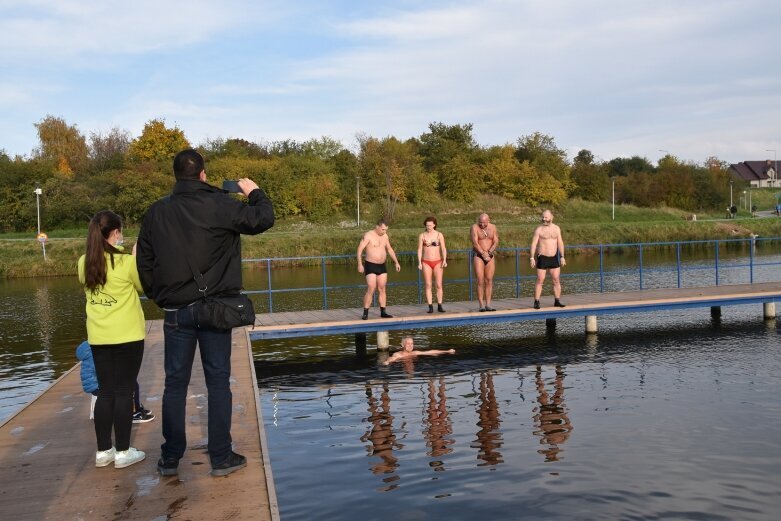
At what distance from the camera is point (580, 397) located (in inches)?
376

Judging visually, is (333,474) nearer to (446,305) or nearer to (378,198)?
(446,305)

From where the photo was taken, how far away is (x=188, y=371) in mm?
4734

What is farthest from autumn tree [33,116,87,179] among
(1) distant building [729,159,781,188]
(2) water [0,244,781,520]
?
(1) distant building [729,159,781,188]

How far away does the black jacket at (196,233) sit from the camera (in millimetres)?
4473

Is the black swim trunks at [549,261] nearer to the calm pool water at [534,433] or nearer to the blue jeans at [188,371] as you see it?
the calm pool water at [534,433]

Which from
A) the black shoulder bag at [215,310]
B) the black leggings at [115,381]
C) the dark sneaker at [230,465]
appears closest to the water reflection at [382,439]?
the dark sneaker at [230,465]

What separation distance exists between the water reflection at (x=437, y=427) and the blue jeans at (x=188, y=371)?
2.74m

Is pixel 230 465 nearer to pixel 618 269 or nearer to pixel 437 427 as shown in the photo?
pixel 437 427

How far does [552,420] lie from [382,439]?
6.43ft

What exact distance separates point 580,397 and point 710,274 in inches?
729

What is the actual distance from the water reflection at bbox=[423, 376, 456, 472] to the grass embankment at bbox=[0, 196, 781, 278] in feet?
55.4

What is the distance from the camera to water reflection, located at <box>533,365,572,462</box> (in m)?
7.44

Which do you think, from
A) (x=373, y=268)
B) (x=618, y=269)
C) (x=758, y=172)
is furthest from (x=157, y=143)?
(x=758, y=172)

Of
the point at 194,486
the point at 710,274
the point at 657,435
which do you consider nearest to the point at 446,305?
the point at 657,435
